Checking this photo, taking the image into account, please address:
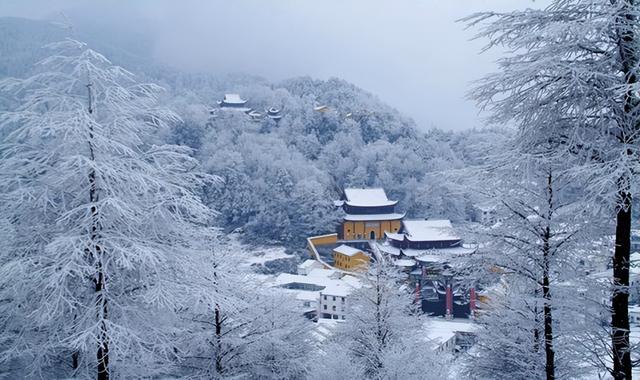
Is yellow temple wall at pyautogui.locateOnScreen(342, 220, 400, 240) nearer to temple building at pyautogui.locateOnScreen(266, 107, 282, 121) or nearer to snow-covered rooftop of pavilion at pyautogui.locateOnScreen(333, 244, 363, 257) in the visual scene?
snow-covered rooftop of pavilion at pyautogui.locateOnScreen(333, 244, 363, 257)

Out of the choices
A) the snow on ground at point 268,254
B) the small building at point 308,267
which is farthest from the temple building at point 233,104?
the small building at point 308,267

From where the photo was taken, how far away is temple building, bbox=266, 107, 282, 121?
64.0 m

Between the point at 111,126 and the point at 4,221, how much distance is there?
1.29 metres

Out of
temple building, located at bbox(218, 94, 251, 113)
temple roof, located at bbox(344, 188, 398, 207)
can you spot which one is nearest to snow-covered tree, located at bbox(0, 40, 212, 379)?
temple roof, located at bbox(344, 188, 398, 207)

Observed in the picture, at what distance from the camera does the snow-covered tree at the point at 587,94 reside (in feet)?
10.5

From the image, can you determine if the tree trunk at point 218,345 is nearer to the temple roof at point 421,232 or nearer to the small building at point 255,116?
the temple roof at point 421,232

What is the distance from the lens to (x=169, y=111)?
481cm

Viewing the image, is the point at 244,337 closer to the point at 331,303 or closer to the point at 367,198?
the point at 331,303

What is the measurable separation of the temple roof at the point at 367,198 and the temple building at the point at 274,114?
1027 inches

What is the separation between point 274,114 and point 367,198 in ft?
95.5

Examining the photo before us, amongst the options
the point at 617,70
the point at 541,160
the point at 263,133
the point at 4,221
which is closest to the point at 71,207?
the point at 4,221

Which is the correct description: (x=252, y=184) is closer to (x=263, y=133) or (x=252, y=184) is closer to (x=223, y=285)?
(x=263, y=133)

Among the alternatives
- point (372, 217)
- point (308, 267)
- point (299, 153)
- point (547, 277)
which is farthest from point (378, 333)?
point (299, 153)

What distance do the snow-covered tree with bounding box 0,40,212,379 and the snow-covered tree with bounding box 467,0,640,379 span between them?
3.10 meters
